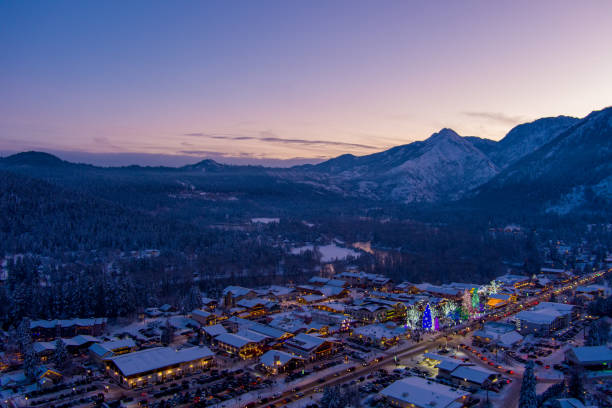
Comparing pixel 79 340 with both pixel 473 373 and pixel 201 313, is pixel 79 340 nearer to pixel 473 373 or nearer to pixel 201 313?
pixel 201 313

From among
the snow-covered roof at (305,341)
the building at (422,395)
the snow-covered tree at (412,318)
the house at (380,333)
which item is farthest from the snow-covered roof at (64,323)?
the snow-covered tree at (412,318)

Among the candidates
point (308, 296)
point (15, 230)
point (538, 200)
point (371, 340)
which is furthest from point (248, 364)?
point (538, 200)

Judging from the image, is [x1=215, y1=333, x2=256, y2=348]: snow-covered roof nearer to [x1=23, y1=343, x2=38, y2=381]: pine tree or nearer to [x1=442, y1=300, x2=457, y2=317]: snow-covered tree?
[x1=23, y1=343, x2=38, y2=381]: pine tree

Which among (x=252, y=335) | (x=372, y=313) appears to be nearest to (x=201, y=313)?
(x=252, y=335)

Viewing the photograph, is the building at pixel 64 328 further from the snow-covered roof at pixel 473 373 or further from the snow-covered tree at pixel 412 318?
the snow-covered roof at pixel 473 373

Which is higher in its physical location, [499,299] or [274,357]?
[274,357]

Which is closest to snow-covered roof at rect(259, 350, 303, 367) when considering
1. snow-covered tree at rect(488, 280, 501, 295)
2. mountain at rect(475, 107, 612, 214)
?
snow-covered tree at rect(488, 280, 501, 295)
